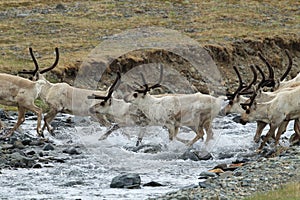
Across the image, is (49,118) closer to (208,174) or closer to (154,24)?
(208,174)

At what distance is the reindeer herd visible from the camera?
1781cm

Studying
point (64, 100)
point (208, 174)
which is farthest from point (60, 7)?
point (208, 174)

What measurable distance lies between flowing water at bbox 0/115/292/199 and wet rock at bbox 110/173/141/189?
15 cm

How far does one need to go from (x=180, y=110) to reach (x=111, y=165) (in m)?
3.13

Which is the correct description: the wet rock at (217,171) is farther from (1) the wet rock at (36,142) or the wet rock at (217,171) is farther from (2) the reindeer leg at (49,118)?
(2) the reindeer leg at (49,118)

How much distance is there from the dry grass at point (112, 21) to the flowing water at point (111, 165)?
322 inches

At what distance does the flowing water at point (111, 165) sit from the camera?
13.3 meters

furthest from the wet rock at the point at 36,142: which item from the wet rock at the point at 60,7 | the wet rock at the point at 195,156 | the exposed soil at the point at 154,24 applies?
the wet rock at the point at 60,7

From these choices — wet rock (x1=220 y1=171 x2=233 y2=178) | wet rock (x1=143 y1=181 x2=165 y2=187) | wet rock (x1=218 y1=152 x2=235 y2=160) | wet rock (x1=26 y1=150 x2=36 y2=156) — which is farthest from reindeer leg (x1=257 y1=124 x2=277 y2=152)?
wet rock (x1=26 y1=150 x2=36 y2=156)

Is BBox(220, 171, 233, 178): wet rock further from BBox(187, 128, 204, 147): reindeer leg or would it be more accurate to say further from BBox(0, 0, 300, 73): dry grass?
BBox(0, 0, 300, 73): dry grass

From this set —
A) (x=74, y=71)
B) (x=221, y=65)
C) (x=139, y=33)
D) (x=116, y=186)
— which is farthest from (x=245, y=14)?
(x=116, y=186)

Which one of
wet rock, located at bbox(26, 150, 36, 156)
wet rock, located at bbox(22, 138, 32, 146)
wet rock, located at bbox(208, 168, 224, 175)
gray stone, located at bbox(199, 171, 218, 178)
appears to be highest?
gray stone, located at bbox(199, 171, 218, 178)

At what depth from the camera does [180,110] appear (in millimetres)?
18672

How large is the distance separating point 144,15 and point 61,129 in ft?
69.2
